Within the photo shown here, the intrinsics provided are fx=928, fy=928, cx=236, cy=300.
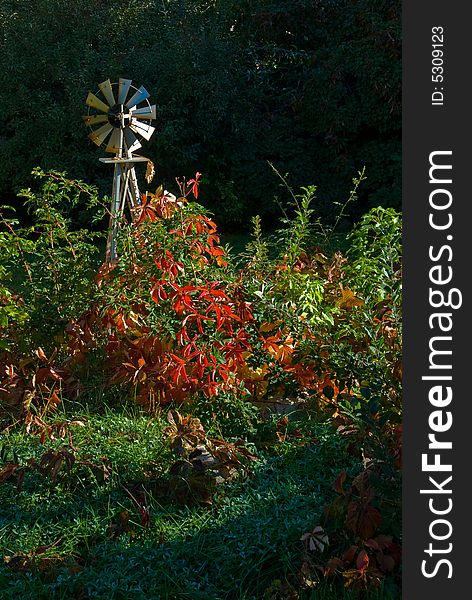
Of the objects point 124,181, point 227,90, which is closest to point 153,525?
point 124,181

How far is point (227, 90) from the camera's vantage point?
1078 centimetres

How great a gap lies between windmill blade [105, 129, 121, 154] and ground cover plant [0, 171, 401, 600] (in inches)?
42.2

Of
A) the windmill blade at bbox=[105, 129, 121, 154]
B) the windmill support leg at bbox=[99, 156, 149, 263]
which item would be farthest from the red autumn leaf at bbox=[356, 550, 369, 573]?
the windmill blade at bbox=[105, 129, 121, 154]

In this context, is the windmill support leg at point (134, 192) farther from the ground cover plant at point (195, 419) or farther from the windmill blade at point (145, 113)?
the ground cover plant at point (195, 419)

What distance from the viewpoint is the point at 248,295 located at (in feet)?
15.3

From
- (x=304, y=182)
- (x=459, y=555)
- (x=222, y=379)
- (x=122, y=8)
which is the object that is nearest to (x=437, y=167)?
(x=459, y=555)

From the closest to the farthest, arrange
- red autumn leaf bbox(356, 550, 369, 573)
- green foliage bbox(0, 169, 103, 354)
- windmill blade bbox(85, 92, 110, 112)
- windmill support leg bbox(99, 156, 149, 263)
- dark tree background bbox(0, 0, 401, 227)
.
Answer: red autumn leaf bbox(356, 550, 369, 573) → green foliage bbox(0, 169, 103, 354) → windmill support leg bbox(99, 156, 149, 263) → windmill blade bbox(85, 92, 110, 112) → dark tree background bbox(0, 0, 401, 227)

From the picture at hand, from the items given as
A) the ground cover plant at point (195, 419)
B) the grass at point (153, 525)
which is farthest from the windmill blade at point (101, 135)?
the grass at point (153, 525)

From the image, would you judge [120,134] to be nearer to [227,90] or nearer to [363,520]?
[363,520]

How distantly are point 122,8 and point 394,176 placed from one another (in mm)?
4013

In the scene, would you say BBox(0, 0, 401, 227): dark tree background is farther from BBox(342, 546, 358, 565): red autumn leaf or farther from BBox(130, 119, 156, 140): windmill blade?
BBox(342, 546, 358, 565): red autumn leaf

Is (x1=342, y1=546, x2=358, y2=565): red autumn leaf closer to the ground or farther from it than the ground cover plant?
closer to the ground

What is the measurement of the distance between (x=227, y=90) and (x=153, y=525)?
8030mm

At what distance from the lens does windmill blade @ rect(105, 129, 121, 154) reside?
6316 mm
